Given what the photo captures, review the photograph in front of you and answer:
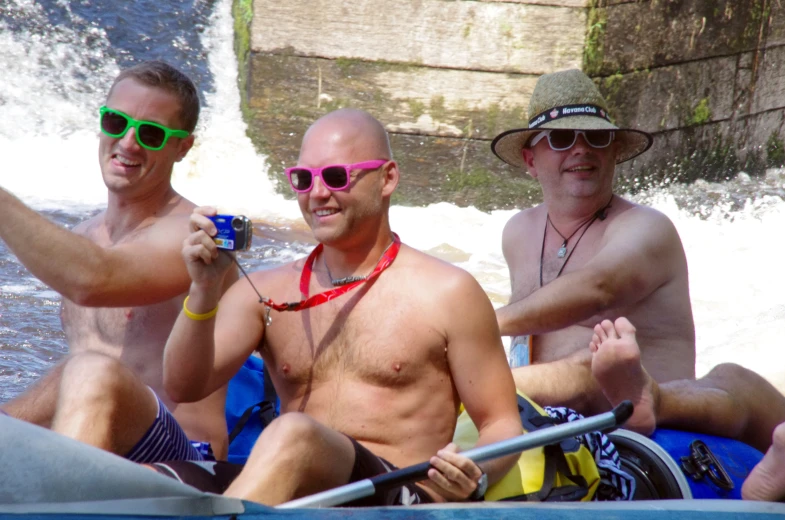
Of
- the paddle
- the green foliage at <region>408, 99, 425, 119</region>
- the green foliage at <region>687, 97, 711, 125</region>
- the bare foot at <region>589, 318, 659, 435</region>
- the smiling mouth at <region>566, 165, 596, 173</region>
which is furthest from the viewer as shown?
the green foliage at <region>687, 97, 711, 125</region>

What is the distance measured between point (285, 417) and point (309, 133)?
911 mm

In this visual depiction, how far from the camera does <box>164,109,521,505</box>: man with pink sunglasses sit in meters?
2.79

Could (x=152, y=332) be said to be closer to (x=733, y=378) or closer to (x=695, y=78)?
(x=733, y=378)

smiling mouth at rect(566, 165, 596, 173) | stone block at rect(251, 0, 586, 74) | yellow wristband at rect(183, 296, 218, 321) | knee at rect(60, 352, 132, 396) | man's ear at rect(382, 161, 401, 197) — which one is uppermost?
stone block at rect(251, 0, 586, 74)

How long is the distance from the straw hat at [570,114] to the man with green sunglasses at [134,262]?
1.46 metres

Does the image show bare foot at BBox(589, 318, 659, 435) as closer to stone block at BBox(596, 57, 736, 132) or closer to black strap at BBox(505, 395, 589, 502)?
Result: black strap at BBox(505, 395, 589, 502)

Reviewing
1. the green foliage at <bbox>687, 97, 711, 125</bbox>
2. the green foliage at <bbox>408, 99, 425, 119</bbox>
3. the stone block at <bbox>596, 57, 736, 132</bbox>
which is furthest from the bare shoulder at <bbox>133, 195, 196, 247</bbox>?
the green foliage at <bbox>687, 97, 711, 125</bbox>

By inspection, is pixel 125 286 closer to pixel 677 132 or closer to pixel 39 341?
pixel 39 341

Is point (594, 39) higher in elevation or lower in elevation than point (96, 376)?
higher

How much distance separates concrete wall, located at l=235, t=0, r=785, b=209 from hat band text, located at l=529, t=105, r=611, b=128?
403cm

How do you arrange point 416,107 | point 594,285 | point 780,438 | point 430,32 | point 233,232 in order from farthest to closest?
1. point 416,107
2. point 430,32
3. point 594,285
4. point 780,438
5. point 233,232

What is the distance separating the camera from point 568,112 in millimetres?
4145

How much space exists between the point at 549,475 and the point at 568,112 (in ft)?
5.61

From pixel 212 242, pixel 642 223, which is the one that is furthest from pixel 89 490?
pixel 642 223
